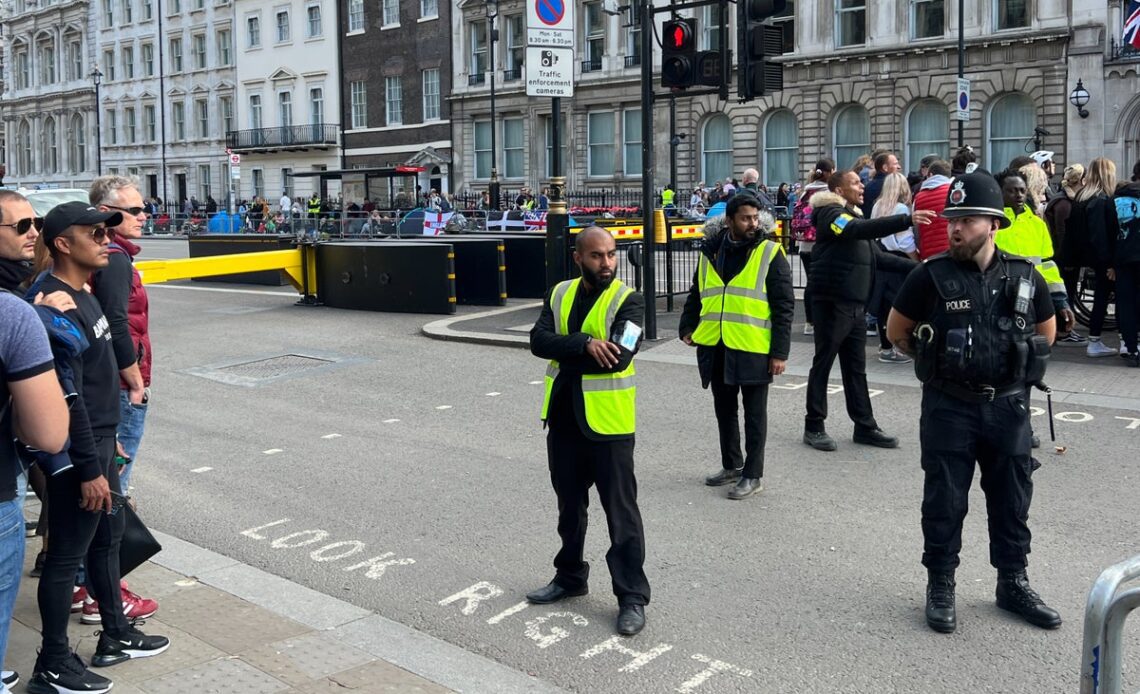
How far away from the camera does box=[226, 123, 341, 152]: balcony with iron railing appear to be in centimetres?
5797

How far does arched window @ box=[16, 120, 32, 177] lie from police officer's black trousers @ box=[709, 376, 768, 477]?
82.4 meters

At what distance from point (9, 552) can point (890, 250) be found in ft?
30.0

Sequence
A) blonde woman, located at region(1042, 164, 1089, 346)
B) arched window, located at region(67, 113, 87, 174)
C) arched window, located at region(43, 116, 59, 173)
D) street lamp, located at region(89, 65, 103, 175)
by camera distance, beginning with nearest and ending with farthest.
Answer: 1. blonde woman, located at region(1042, 164, 1089, 346)
2. street lamp, located at region(89, 65, 103, 175)
3. arched window, located at region(67, 113, 87, 174)
4. arched window, located at region(43, 116, 59, 173)

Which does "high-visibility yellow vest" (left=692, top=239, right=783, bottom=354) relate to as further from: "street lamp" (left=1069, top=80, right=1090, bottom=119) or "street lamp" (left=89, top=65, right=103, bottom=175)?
"street lamp" (left=89, top=65, right=103, bottom=175)

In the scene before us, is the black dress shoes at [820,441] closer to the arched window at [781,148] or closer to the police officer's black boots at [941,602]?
the police officer's black boots at [941,602]

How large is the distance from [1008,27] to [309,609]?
34.6 meters

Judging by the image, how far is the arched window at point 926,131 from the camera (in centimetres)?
3725

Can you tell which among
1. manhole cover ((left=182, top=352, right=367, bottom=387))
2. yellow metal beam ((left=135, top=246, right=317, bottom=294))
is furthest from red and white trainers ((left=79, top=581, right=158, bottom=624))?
yellow metal beam ((left=135, top=246, right=317, bottom=294))

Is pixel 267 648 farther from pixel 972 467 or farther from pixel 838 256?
pixel 838 256

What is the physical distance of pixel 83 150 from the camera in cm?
7600

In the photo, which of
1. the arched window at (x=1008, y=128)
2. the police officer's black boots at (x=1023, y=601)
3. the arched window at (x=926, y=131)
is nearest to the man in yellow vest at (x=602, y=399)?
the police officer's black boots at (x=1023, y=601)

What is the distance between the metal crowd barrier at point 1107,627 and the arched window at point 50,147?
83187 millimetres

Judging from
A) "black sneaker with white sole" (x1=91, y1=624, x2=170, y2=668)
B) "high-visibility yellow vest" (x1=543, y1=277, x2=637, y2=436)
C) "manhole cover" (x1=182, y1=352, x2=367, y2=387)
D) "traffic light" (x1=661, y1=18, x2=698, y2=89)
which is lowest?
"black sneaker with white sole" (x1=91, y1=624, x2=170, y2=668)

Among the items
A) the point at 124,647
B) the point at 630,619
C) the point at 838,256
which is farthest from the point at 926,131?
the point at 124,647
